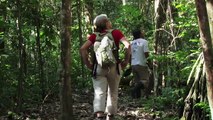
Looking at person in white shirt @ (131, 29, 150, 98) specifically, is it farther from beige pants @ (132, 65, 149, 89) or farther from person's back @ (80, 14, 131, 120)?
person's back @ (80, 14, 131, 120)

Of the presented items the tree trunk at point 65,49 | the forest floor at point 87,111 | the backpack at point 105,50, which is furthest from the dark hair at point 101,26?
the forest floor at point 87,111

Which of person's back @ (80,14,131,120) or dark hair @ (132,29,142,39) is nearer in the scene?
person's back @ (80,14,131,120)

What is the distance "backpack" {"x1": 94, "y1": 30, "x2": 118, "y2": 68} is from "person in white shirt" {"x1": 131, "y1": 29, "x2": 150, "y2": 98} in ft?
12.1

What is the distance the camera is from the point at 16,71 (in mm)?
9289

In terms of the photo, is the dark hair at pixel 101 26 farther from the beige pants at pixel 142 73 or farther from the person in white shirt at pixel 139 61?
the beige pants at pixel 142 73

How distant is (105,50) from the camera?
6.11 meters

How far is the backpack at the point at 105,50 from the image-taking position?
611 centimetres

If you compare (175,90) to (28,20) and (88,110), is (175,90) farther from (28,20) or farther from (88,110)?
(28,20)

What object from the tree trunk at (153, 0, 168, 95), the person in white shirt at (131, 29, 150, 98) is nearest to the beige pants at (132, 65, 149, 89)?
the person in white shirt at (131, 29, 150, 98)

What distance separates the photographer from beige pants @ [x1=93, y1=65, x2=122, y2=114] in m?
6.25

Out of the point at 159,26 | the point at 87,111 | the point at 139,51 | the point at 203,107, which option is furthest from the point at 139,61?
the point at 203,107

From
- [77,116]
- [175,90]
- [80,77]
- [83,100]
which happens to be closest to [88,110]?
[77,116]

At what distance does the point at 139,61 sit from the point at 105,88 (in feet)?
12.8

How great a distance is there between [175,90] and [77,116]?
1.96 m
